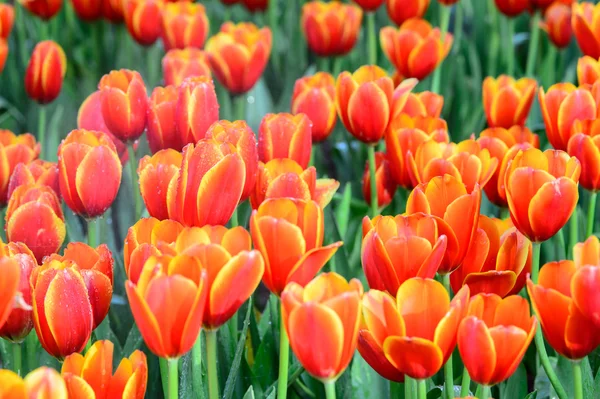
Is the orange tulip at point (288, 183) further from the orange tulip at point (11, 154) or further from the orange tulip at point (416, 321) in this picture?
the orange tulip at point (11, 154)

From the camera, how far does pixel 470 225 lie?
83 centimetres

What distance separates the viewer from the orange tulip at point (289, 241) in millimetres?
730

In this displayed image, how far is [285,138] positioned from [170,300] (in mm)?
421

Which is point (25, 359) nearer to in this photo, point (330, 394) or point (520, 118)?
point (330, 394)

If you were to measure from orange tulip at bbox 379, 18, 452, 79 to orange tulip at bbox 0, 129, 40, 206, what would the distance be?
0.67 m

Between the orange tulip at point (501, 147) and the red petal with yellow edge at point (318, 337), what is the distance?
0.43m

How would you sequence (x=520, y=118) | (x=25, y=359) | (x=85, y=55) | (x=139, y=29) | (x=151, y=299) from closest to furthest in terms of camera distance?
(x=151, y=299) → (x=25, y=359) → (x=520, y=118) → (x=139, y=29) → (x=85, y=55)

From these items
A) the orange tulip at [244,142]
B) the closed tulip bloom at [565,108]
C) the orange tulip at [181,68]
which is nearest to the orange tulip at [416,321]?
the orange tulip at [244,142]

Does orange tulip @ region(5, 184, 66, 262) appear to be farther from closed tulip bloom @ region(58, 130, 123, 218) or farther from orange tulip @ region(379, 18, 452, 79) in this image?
orange tulip @ region(379, 18, 452, 79)

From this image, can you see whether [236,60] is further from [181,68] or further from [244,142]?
[244,142]

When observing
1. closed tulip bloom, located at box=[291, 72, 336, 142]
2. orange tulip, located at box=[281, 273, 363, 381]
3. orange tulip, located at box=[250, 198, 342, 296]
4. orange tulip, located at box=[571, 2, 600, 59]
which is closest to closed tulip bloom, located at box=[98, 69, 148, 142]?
A: closed tulip bloom, located at box=[291, 72, 336, 142]

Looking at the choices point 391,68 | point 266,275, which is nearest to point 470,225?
point 266,275

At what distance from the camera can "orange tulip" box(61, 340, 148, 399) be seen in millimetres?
716

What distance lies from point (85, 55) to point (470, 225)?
1.88 meters
